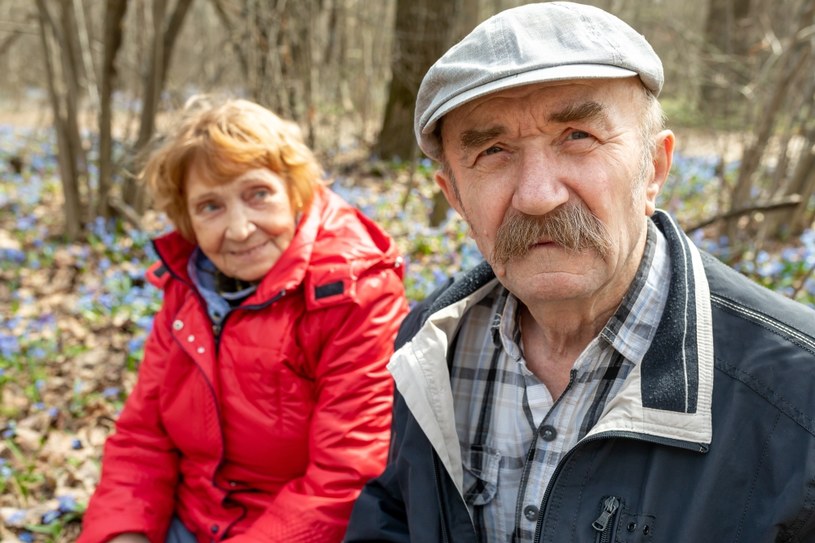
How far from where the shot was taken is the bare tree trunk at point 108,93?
5148mm

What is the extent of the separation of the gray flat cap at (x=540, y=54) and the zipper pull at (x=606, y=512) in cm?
77

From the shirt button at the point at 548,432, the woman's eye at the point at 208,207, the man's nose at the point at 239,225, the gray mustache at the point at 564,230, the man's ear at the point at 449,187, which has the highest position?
the man's ear at the point at 449,187

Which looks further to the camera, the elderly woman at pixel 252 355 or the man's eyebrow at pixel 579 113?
the elderly woman at pixel 252 355

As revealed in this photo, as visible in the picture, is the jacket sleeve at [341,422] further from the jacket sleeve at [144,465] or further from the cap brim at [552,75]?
the cap brim at [552,75]

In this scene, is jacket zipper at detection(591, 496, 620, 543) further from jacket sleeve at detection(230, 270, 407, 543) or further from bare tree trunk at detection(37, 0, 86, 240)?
bare tree trunk at detection(37, 0, 86, 240)

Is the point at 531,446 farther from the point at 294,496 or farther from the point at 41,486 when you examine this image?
the point at 41,486

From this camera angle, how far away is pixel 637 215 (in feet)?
4.73

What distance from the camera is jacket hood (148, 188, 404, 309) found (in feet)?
6.87

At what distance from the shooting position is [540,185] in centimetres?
138

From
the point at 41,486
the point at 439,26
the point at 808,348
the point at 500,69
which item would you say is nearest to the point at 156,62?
the point at 439,26

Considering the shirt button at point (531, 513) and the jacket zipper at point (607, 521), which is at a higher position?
the jacket zipper at point (607, 521)

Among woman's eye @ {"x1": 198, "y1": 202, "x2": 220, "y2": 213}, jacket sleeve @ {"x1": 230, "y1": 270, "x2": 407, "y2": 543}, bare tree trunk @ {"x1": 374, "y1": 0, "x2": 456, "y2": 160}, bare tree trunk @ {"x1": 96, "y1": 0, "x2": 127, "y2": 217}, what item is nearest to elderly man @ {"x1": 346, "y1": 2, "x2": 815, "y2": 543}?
jacket sleeve @ {"x1": 230, "y1": 270, "x2": 407, "y2": 543}

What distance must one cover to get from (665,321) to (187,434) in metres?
1.51

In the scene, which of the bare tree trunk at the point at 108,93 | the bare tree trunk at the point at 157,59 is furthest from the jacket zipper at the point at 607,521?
the bare tree trunk at the point at 108,93
